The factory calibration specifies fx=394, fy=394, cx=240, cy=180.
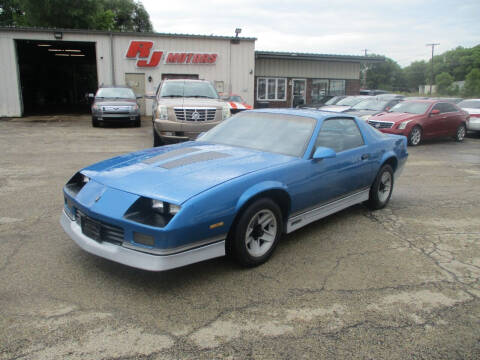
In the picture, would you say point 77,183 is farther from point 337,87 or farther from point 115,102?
point 337,87

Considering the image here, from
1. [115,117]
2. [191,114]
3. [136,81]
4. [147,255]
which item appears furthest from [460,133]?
[136,81]

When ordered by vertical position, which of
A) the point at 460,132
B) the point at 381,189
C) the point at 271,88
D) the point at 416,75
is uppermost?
the point at 416,75

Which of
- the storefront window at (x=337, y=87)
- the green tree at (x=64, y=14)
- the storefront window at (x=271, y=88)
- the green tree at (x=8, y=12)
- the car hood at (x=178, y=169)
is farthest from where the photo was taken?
the green tree at (x=8, y=12)

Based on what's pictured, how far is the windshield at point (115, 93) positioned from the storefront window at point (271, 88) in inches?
451

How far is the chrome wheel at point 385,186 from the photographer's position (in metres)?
5.49

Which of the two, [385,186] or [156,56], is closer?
[385,186]

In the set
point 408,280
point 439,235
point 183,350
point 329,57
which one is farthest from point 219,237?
point 329,57

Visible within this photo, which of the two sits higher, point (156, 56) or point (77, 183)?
point (156, 56)

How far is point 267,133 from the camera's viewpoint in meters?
4.50

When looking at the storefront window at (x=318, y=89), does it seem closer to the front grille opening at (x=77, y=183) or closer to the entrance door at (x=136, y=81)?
the entrance door at (x=136, y=81)

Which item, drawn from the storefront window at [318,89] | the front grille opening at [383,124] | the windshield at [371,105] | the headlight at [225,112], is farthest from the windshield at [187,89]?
the storefront window at [318,89]

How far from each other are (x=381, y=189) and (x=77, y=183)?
397 centimetres

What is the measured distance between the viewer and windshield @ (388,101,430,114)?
13023 millimetres

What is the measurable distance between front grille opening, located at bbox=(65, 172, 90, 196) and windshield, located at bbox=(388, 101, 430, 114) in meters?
11.9
